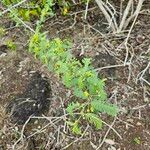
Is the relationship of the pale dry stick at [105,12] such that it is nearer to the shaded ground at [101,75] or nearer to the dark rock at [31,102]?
the shaded ground at [101,75]

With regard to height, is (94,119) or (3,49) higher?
(3,49)

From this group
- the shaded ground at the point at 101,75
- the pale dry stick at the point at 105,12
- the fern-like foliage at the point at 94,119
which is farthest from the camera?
the pale dry stick at the point at 105,12

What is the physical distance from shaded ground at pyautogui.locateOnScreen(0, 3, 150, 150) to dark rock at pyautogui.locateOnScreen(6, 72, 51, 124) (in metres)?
0.03

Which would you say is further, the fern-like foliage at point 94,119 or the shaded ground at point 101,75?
the shaded ground at point 101,75

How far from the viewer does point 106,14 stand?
7.67ft

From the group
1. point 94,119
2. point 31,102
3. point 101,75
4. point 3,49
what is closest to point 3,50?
point 3,49

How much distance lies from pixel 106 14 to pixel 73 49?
30 centimetres

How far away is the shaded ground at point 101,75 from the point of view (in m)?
1.96

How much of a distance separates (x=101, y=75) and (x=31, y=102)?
0.44 meters

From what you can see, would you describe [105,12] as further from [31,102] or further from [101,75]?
[31,102]

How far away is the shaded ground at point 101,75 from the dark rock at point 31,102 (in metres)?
0.03

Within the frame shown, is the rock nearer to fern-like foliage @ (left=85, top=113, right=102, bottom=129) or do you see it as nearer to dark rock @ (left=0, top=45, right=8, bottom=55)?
dark rock @ (left=0, top=45, right=8, bottom=55)

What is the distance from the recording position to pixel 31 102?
210 cm

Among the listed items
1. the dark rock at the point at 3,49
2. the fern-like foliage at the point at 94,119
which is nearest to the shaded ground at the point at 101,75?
the dark rock at the point at 3,49
